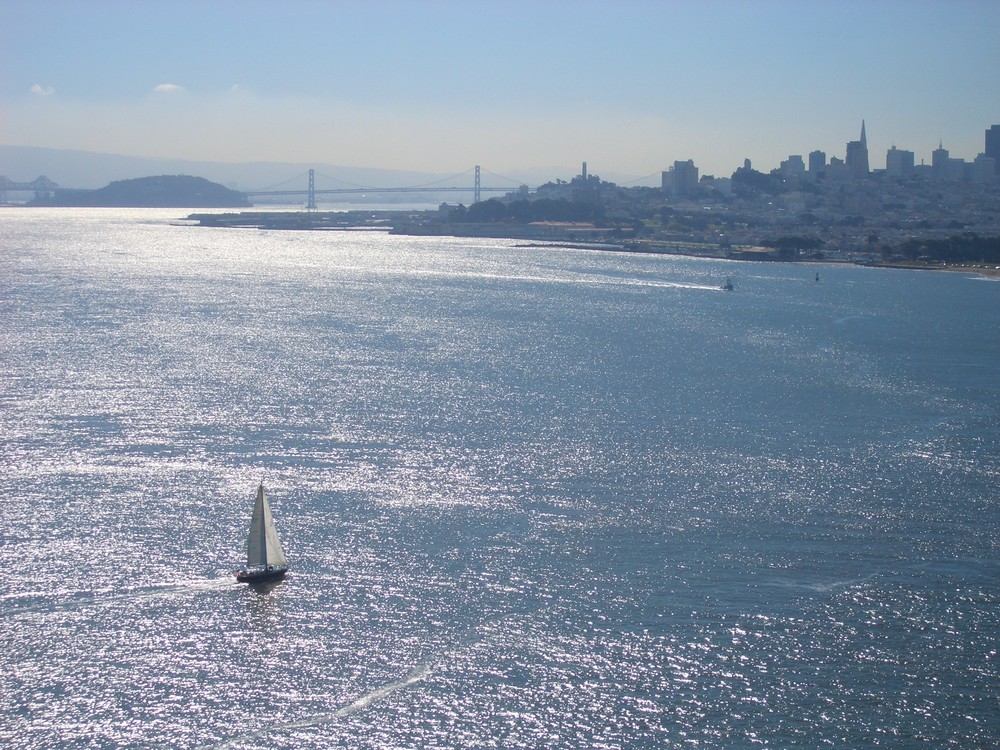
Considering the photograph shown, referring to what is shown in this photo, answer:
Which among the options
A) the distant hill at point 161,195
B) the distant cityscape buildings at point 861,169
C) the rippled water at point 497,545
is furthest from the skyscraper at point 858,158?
the rippled water at point 497,545

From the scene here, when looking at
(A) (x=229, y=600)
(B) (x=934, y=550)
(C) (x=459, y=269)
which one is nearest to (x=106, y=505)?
(A) (x=229, y=600)

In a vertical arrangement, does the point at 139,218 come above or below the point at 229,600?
above

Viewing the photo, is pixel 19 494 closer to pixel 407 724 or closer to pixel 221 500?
pixel 221 500

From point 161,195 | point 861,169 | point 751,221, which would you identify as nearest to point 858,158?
point 861,169

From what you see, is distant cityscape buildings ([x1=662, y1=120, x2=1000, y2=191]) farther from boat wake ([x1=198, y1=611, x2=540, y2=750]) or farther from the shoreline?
boat wake ([x1=198, y1=611, x2=540, y2=750])

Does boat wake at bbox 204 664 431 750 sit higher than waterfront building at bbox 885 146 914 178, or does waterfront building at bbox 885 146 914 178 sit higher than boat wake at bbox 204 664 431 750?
waterfront building at bbox 885 146 914 178

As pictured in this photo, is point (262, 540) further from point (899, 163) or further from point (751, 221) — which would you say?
point (899, 163)

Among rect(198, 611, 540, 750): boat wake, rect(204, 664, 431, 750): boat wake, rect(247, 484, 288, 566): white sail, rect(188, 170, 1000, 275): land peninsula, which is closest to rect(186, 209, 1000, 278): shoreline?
rect(188, 170, 1000, 275): land peninsula
